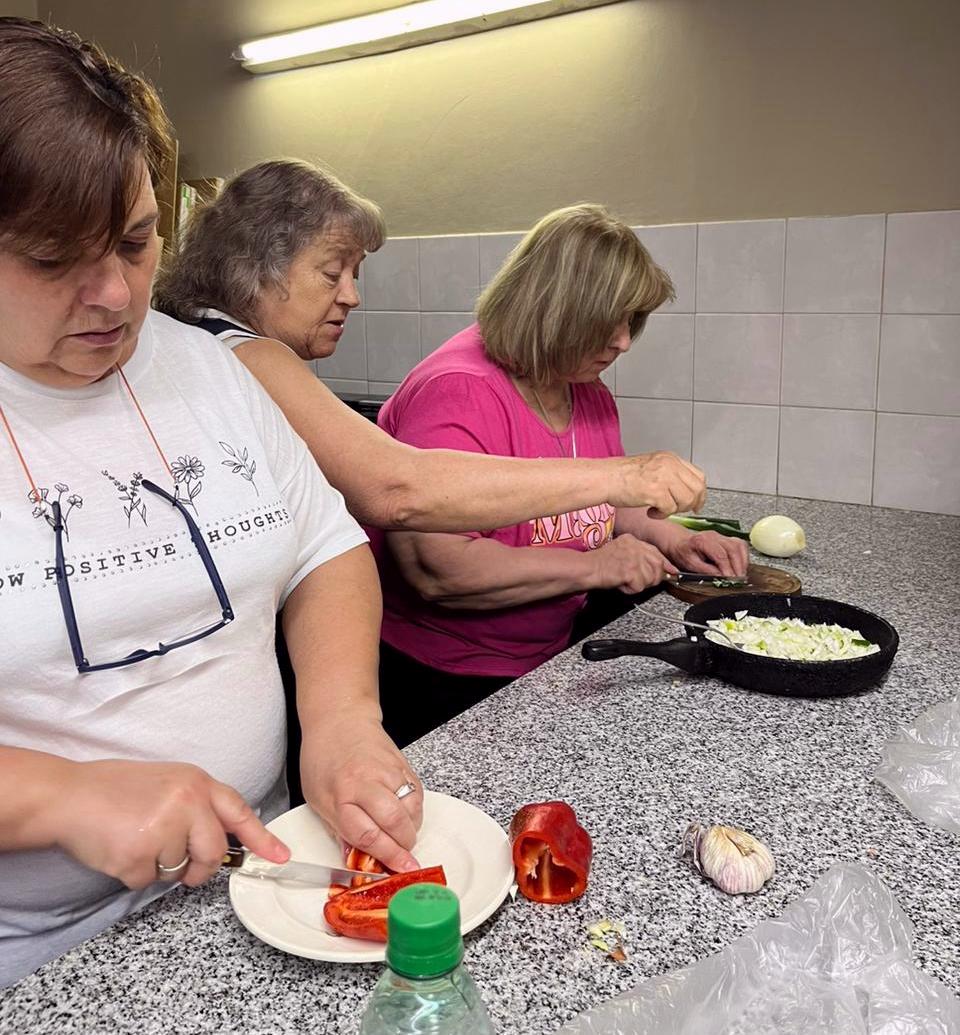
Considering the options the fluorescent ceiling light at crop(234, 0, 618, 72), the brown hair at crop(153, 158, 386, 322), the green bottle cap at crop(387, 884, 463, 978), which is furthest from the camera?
the fluorescent ceiling light at crop(234, 0, 618, 72)

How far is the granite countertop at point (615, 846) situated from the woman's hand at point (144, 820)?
0.07 metres

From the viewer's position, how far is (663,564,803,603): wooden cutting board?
1606mm

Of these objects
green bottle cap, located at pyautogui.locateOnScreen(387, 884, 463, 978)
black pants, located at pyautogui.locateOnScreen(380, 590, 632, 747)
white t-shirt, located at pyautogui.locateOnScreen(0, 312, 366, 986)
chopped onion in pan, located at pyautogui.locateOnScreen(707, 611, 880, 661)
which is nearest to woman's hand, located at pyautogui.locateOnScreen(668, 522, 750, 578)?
black pants, located at pyautogui.locateOnScreen(380, 590, 632, 747)

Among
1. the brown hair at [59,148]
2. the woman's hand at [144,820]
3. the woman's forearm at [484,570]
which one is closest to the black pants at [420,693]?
the woman's forearm at [484,570]

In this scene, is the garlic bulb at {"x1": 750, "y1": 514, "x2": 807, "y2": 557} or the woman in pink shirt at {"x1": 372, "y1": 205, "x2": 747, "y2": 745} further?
the garlic bulb at {"x1": 750, "y1": 514, "x2": 807, "y2": 557}

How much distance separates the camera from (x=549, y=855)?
0.80m

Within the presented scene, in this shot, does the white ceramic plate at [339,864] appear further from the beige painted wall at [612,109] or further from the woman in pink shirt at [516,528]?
the beige painted wall at [612,109]

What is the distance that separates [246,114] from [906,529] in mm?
2283

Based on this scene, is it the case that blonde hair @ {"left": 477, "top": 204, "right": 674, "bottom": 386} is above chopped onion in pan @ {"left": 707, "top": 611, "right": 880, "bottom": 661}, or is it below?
above

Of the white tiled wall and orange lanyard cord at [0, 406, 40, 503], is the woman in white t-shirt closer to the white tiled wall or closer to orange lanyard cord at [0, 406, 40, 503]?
orange lanyard cord at [0, 406, 40, 503]

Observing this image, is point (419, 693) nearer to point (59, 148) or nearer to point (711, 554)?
point (711, 554)

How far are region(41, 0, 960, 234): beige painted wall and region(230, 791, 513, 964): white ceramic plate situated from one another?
70.3 inches

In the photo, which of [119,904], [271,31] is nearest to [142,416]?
[119,904]

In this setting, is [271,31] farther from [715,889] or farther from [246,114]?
[715,889]
